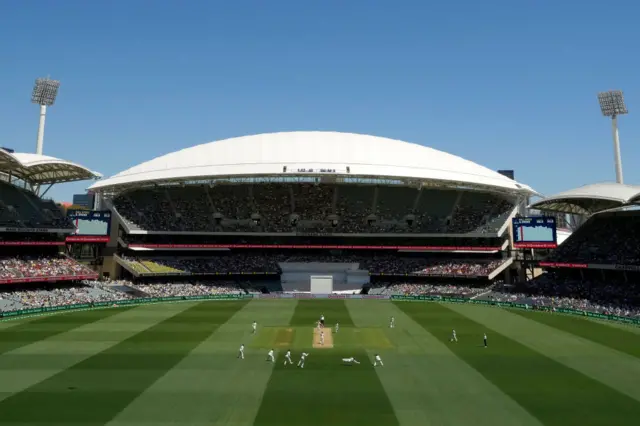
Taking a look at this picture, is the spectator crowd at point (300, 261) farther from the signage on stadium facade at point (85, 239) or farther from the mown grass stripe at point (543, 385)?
the mown grass stripe at point (543, 385)

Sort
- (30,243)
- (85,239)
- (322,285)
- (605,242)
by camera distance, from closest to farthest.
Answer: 1. (30,243)
2. (605,242)
3. (85,239)
4. (322,285)

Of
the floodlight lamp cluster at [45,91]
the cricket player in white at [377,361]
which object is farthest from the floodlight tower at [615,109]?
the floodlight lamp cluster at [45,91]

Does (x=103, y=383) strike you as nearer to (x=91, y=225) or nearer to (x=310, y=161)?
(x=310, y=161)

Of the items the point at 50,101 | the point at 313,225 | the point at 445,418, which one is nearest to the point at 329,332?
the point at 445,418

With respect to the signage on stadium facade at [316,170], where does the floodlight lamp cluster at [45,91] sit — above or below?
above

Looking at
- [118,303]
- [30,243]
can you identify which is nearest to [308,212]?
[118,303]
